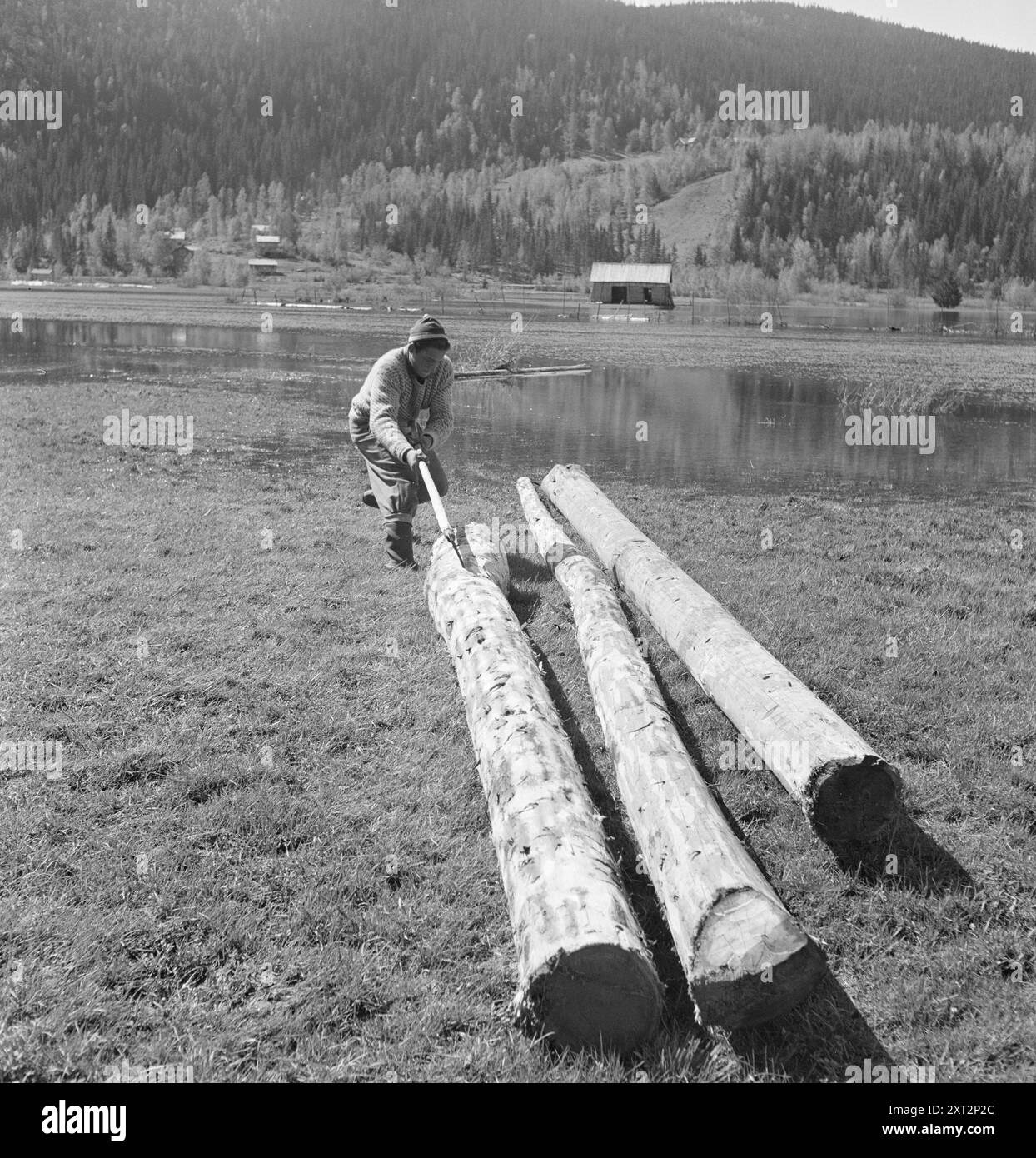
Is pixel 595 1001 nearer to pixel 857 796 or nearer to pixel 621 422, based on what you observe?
pixel 857 796

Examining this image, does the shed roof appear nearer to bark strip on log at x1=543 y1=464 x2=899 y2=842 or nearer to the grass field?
the grass field

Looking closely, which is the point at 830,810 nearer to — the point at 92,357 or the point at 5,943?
the point at 5,943

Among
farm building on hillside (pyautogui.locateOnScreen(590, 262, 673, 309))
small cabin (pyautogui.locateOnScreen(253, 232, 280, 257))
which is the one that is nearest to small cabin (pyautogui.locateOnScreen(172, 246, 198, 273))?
small cabin (pyautogui.locateOnScreen(253, 232, 280, 257))

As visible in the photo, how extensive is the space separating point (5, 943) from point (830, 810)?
13.0 ft

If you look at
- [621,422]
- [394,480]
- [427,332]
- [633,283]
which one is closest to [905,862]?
[394,480]

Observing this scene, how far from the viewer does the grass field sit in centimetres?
366

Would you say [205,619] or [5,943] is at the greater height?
[205,619]

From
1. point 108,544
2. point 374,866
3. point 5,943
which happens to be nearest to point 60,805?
point 5,943

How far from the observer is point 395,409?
9812mm

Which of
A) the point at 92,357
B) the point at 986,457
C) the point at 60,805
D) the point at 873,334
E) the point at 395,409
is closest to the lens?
the point at 60,805

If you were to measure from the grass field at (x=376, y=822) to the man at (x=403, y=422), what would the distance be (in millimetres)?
687

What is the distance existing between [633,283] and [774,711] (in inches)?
3994

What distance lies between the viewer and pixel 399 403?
985cm

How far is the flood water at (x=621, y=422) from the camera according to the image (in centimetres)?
1669
